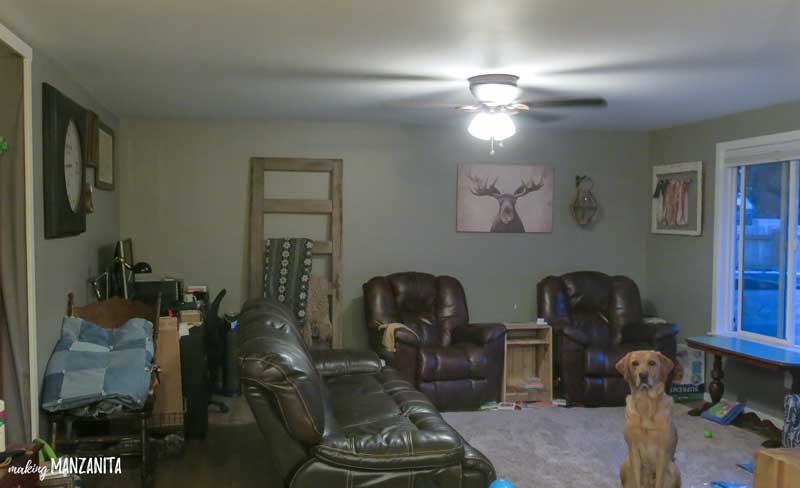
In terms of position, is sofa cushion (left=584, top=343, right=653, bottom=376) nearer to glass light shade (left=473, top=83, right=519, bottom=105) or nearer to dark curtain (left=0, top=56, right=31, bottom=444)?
glass light shade (left=473, top=83, right=519, bottom=105)

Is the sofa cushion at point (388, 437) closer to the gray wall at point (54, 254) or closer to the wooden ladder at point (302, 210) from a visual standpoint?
the gray wall at point (54, 254)

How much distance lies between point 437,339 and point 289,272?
1382 millimetres

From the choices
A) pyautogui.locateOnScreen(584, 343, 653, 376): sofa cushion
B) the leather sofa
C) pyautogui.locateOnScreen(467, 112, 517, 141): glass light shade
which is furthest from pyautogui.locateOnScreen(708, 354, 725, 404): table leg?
the leather sofa

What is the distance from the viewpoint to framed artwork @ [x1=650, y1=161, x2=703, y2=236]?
6.00 metres

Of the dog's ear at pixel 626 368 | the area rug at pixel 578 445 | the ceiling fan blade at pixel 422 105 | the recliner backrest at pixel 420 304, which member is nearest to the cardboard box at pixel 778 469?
the dog's ear at pixel 626 368

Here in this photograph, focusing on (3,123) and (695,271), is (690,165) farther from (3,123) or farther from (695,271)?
(3,123)

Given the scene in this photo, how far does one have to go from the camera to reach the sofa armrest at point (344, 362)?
4554 millimetres

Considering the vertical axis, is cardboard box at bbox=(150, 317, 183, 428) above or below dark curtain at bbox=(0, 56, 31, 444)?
below

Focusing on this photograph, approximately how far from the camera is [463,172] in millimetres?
6418

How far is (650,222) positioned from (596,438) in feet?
8.88

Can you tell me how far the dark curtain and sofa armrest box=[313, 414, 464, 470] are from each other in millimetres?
1598

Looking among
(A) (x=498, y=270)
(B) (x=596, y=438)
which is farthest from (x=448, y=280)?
(B) (x=596, y=438)

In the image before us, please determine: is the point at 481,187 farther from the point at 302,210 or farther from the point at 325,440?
the point at 325,440

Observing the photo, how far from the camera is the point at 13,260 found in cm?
345
